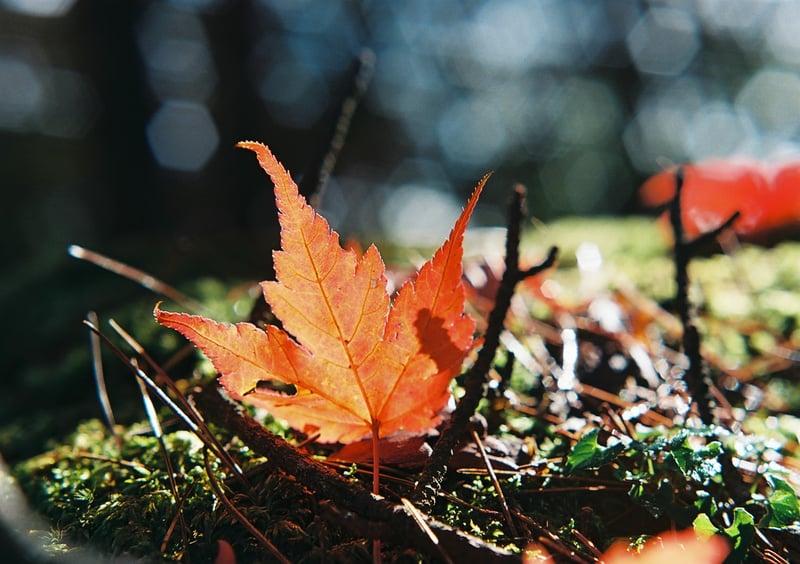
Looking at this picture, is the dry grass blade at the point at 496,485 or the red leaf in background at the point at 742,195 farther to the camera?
the red leaf in background at the point at 742,195

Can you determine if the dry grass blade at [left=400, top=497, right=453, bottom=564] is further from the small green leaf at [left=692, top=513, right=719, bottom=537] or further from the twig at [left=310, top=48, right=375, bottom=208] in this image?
the twig at [left=310, top=48, right=375, bottom=208]

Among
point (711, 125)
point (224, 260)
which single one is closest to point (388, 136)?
point (711, 125)

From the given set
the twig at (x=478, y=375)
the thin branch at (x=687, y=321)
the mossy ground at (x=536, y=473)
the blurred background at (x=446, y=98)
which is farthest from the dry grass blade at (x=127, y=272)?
the blurred background at (x=446, y=98)

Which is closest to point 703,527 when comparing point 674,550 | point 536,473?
point 674,550

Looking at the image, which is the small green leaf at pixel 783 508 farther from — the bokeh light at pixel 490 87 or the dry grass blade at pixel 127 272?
the bokeh light at pixel 490 87

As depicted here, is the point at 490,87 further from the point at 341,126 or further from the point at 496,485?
the point at 496,485

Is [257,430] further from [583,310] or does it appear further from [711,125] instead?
[711,125]
